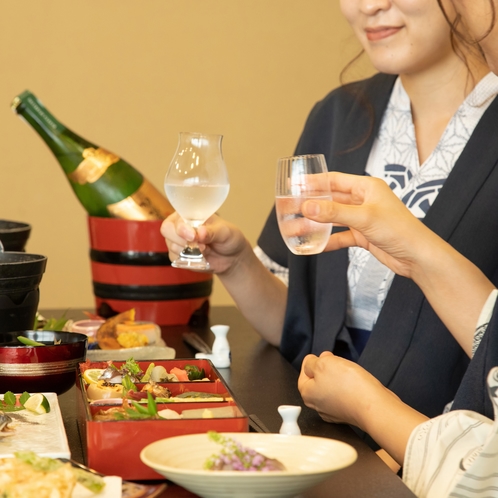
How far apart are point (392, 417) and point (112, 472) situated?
397mm

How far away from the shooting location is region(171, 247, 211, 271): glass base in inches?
49.6

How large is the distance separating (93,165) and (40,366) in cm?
90

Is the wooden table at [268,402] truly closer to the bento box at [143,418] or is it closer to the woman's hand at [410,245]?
the bento box at [143,418]

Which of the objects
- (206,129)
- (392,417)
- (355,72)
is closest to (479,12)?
(392,417)

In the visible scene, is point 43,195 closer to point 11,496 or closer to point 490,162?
point 490,162

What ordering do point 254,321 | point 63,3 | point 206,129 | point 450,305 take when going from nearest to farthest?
point 450,305
point 254,321
point 63,3
point 206,129

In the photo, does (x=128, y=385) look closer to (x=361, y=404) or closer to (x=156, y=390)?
(x=156, y=390)

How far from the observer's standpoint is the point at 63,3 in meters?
3.32

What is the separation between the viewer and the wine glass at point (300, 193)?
3.52 ft

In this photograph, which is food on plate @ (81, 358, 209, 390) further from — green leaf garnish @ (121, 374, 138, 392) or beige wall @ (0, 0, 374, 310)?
beige wall @ (0, 0, 374, 310)

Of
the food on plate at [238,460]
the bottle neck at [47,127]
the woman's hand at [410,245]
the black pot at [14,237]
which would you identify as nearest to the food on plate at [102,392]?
the food on plate at [238,460]

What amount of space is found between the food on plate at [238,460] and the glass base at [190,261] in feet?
1.89

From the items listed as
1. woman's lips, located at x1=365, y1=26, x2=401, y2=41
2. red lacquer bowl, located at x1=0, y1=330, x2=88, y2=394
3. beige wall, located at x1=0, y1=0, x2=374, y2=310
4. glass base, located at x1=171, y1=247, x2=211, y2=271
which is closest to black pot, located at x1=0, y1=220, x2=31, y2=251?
glass base, located at x1=171, y1=247, x2=211, y2=271

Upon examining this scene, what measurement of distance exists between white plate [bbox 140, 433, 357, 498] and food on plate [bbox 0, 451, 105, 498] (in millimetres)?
64
